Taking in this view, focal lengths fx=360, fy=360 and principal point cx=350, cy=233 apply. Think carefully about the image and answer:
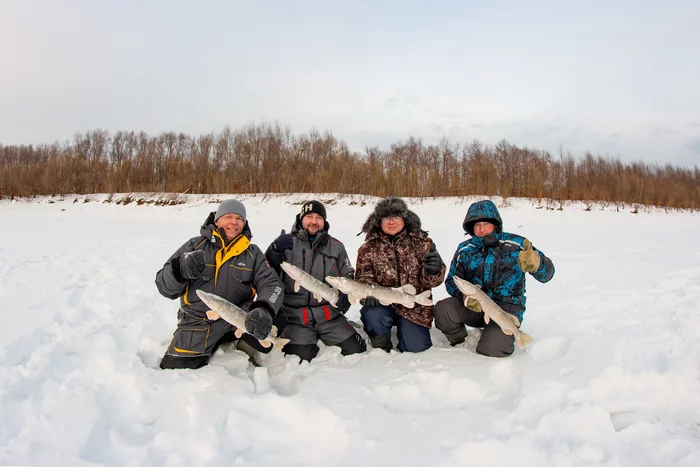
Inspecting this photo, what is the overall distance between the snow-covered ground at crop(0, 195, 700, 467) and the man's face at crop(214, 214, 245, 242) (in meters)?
1.23

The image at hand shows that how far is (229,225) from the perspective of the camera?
365 centimetres

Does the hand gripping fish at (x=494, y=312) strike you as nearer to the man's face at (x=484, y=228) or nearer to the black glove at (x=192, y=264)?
the man's face at (x=484, y=228)

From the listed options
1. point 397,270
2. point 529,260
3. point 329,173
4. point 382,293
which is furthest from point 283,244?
point 329,173

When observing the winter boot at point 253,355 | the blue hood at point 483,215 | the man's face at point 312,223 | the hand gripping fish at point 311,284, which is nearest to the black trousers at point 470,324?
the blue hood at point 483,215

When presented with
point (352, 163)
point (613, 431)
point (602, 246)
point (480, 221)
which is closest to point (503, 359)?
point (613, 431)

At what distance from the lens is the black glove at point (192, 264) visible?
3.22m

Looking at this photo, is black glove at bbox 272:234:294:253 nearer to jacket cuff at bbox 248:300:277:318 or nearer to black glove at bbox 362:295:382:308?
jacket cuff at bbox 248:300:277:318

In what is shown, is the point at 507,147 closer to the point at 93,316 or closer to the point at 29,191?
the point at 93,316

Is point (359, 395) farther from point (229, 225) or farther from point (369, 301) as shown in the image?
point (229, 225)

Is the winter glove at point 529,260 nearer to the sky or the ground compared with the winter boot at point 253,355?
nearer to the sky

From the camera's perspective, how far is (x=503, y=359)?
3410 mm

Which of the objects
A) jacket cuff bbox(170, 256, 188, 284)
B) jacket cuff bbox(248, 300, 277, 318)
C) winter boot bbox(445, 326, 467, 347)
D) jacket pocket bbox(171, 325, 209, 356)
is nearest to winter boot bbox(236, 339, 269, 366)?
jacket pocket bbox(171, 325, 209, 356)

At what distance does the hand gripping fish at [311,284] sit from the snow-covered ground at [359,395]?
25.1 inches

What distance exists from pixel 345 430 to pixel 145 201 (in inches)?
1095
